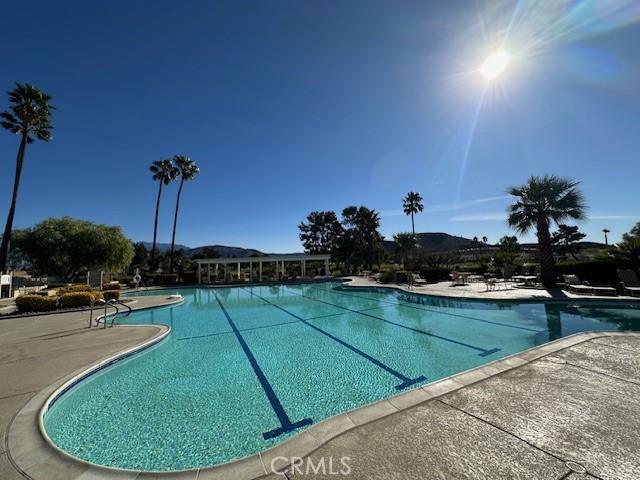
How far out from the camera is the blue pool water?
3.35 meters

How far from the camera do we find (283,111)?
1307 centimetres

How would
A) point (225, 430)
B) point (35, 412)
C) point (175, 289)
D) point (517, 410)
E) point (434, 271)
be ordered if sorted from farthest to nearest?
1. point (175, 289)
2. point (434, 271)
3. point (225, 430)
4. point (35, 412)
5. point (517, 410)

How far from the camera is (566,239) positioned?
51.2 m

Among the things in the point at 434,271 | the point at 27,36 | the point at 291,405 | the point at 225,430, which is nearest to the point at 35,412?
the point at 225,430

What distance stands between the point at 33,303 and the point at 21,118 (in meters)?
13.8

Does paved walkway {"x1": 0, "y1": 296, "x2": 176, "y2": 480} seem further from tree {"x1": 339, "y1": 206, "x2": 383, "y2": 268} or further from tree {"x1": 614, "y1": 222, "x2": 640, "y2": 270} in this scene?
tree {"x1": 339, "y1": 206, "x2": 383, "y2": 268}

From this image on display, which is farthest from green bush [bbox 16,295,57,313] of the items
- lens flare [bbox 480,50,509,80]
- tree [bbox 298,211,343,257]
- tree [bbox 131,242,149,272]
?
tree [bbox 131,242,149,272]

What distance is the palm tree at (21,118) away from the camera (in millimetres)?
16406

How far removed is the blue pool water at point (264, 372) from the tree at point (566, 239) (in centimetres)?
5313

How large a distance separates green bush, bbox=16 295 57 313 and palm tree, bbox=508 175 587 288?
74.1 feet

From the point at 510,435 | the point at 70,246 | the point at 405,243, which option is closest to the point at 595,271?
the point at 510,435

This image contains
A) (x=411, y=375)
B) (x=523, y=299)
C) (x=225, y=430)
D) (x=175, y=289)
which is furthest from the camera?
(x=175, y=289)

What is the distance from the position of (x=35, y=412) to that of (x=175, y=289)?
2225 cm

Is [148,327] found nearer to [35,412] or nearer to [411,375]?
[35,412]
